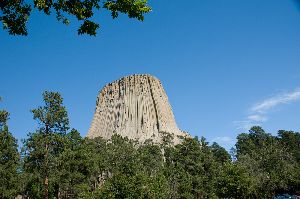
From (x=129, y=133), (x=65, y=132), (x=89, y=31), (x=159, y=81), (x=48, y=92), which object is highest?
(x=159, y=81)

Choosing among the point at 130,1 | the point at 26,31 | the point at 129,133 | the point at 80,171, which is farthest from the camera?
the point at 129,133

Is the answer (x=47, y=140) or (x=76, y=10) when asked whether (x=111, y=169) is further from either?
(x=76, y=10)

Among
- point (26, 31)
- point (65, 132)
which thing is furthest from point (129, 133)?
point (26, 31)

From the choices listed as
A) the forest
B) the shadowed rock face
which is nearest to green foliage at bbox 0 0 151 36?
the forest

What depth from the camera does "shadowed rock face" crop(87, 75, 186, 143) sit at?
113812 millimetres

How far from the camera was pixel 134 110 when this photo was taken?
387 ft

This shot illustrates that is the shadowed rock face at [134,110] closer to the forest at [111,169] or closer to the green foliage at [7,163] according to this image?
the forest at [111,169]

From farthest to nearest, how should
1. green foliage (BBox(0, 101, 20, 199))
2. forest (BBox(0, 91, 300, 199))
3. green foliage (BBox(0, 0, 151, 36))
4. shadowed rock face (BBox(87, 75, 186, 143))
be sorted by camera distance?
shadowed rock face (BBox(87, 75, 186, 143)) → green foliage (BBox(0, 101, 20, 199)) → forest (BBox(0, 91, 300, 199)) → green foliage (BBox(0, 0, 151, 36))

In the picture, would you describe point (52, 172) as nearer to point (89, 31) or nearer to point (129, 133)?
point (89, 31)

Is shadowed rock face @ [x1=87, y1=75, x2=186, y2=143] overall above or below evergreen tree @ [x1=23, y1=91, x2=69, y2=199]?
above

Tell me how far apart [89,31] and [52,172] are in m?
38.4

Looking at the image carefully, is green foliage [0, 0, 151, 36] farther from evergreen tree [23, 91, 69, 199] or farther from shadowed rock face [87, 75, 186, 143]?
shadowed rock face [87, 75, 186, 143]

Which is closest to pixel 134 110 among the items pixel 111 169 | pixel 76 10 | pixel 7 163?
pixel 111 169

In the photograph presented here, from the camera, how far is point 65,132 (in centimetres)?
4522
